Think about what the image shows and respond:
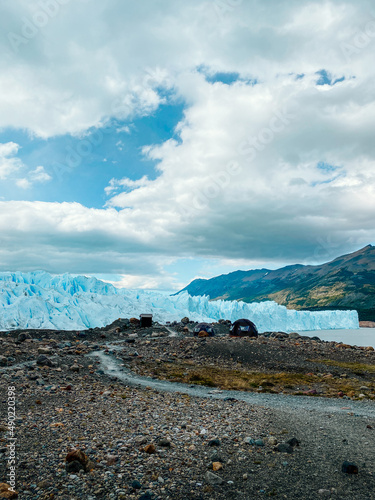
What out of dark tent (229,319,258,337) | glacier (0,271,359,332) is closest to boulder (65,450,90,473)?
dark tent (229,319,258,337)

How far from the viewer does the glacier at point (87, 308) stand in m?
80.6

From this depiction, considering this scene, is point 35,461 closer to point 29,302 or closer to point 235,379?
point 235,379

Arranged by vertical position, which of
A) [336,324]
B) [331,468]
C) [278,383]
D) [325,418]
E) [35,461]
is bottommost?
[336,324]

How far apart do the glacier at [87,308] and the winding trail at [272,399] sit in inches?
2452

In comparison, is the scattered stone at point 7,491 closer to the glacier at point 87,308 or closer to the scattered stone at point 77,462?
the scattered stone at point 77,462

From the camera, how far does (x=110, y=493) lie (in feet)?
20.3

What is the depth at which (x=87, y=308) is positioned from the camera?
290ft

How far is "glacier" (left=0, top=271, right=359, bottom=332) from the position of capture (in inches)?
3174

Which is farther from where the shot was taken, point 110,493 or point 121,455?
point 121,455

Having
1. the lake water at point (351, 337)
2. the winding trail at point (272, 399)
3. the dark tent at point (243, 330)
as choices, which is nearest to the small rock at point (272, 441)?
the winding trail at point (272, 399)

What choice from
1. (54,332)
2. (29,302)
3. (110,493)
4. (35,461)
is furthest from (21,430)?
(29,302)

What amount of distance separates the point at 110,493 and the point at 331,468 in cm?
488

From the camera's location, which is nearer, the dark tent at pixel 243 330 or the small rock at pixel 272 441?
the small rock at pixel 272 441

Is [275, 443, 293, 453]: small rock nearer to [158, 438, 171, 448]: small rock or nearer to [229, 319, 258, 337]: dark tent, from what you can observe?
[158, 438, 171, 448]: small rock
